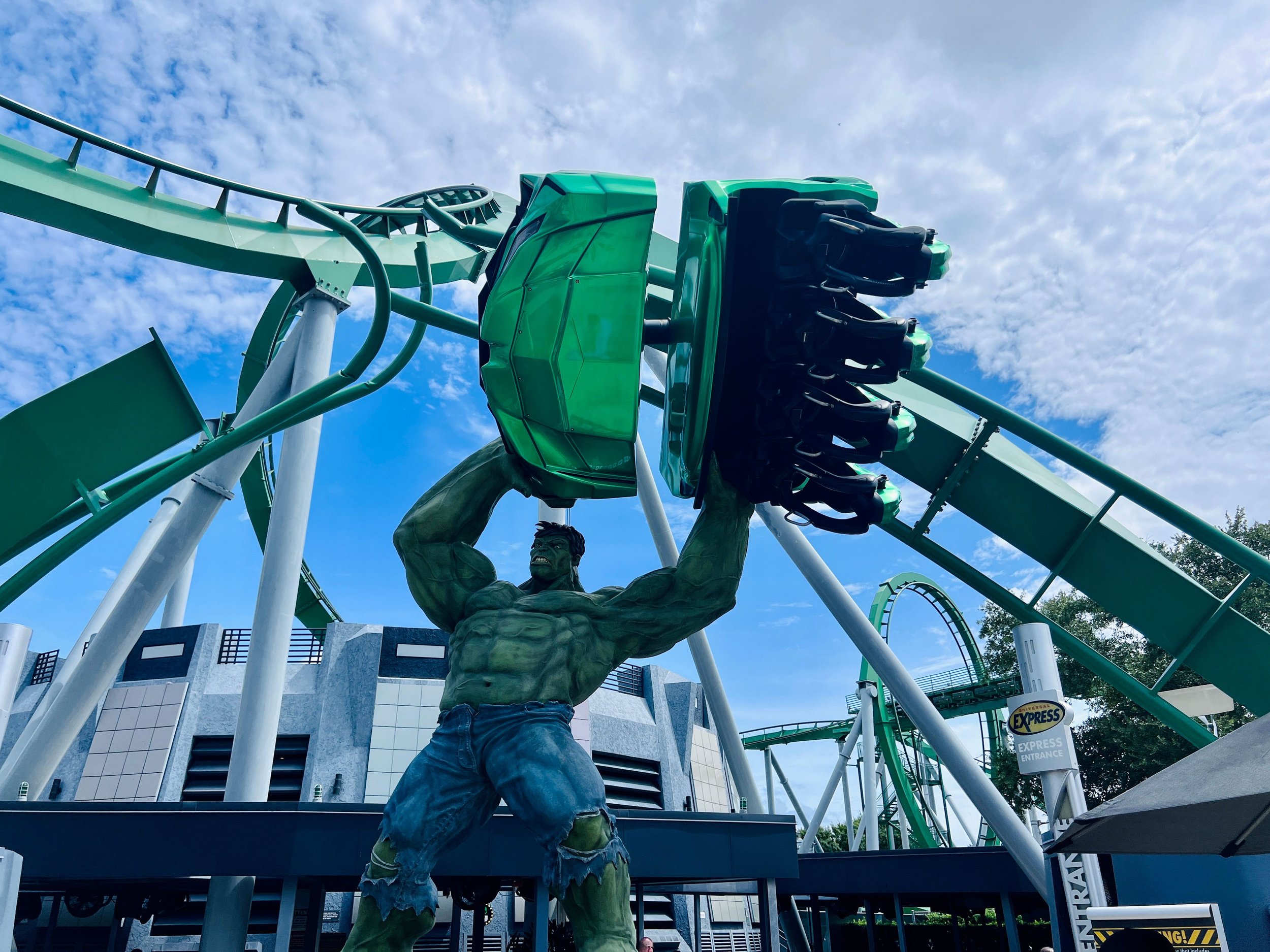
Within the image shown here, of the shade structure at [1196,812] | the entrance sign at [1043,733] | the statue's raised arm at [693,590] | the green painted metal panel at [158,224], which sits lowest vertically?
the shade structure at [1196,812]

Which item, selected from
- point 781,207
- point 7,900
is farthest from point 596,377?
point 7,900

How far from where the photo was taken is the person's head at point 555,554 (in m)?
4.04

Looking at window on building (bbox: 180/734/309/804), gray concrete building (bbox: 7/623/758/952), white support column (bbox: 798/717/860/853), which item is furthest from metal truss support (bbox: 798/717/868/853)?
window on building (bbox: 180/734/309/804)

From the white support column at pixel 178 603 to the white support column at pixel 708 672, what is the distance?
14.7 metres

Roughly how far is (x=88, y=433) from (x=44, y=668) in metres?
15.9

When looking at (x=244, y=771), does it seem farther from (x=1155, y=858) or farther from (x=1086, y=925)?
(x=1155, y=858)

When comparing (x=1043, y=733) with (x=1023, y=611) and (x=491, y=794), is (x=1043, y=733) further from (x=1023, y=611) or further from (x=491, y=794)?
(x=491, y=794)

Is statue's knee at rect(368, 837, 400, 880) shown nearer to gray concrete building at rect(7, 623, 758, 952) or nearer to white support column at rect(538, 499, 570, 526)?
white support column at rect(538, 499, 570, 526)

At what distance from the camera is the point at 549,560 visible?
4.04 metres

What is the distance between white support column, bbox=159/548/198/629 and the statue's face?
20142mm

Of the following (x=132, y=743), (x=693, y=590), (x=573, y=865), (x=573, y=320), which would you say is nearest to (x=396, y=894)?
(x=573, y=865)

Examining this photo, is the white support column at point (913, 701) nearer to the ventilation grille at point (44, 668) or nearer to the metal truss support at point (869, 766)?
the metal truss support at point (869, 766)

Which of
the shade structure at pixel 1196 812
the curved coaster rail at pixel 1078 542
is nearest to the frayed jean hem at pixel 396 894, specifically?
the shade structure at pixel 1196 812

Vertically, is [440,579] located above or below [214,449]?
below
